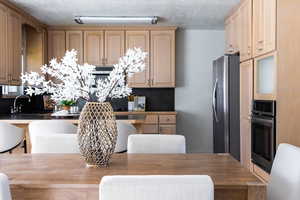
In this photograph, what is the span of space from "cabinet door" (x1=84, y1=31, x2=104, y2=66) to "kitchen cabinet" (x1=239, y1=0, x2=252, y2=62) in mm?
2400

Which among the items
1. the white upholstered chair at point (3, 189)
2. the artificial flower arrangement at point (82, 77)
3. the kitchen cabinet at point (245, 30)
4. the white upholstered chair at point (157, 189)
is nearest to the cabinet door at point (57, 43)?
the kitchen cabinet at point (245, 30)

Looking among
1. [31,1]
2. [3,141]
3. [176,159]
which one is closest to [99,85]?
[176,159]

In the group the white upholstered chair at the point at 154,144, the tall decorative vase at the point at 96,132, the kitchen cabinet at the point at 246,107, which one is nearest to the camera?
the tall decorative vase at the point at 96,132

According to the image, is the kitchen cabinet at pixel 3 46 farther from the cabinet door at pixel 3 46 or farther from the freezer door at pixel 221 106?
the freezer door at pixel 221 106

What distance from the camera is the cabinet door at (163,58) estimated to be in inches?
220

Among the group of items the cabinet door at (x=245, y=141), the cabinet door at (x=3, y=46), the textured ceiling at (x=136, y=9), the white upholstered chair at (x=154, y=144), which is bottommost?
the cabinet door at (x=245, y=141)

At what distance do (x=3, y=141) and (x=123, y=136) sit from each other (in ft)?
3.87

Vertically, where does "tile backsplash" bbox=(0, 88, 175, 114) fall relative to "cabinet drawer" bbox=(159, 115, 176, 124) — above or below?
above

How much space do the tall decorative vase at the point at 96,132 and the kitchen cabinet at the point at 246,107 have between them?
8.09 feet

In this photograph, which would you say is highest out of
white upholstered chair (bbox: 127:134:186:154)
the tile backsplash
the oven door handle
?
the tile backsplash

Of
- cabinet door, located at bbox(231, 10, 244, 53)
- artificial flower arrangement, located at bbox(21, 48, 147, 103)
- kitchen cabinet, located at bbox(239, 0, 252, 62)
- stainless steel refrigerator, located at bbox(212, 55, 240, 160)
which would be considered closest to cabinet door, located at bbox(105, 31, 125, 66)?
cabinet door, located at bbox(231, 10, 244, 53)

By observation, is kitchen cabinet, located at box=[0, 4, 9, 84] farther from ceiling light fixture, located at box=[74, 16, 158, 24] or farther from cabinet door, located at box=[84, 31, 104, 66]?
cabinet door, located at box=[84, 31, 104, 66]

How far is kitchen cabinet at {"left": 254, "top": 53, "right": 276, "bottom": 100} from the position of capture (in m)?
3.21

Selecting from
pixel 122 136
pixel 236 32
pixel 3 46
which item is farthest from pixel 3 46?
pixel 236 32
